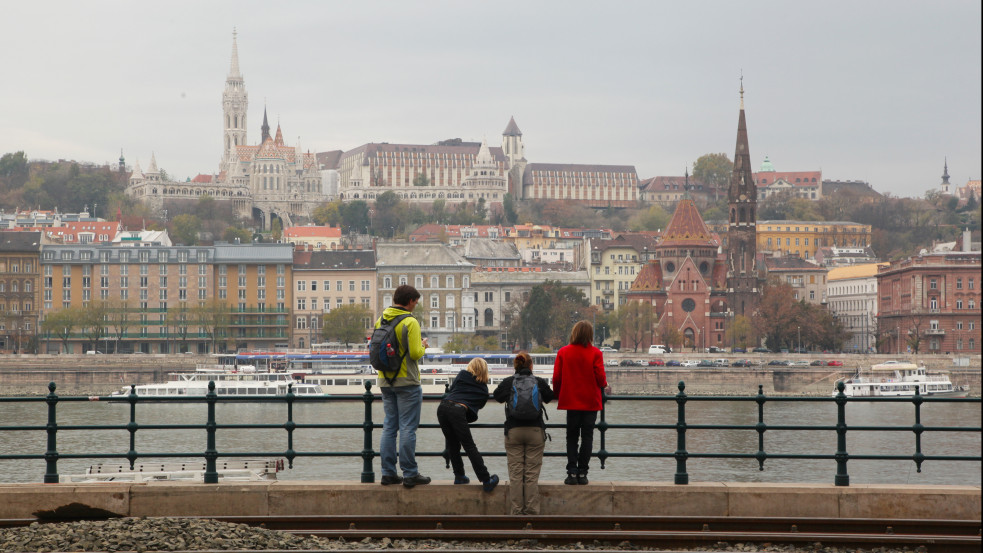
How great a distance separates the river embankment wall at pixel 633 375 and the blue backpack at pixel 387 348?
72926 mm

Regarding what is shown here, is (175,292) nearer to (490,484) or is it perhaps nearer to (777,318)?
(777,318)

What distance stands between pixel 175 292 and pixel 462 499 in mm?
96274

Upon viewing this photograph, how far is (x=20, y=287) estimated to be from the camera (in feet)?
335

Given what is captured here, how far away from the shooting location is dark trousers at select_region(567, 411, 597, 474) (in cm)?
1143

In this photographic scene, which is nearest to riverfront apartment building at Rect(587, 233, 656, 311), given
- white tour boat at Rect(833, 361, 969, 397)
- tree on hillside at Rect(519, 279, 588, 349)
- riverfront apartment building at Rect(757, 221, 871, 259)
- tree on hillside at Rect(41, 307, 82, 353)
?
tree on hillside at Rect(519, 279, 588, 349)

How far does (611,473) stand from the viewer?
104 feet

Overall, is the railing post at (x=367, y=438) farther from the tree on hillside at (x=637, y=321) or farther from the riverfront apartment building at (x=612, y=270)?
the riverfront apartment building at (x=612, y=270)

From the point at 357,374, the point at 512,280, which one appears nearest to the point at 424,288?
the point at 512,280

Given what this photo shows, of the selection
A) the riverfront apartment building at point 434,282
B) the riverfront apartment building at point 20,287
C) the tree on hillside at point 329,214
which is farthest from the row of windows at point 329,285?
the tree on hillside at point 329,214

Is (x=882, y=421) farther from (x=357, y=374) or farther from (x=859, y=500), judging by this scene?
(x=859, y=500)

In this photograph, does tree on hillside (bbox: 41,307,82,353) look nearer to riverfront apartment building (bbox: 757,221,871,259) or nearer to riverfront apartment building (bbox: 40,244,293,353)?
riverfront apartment building (bbox: 40,244,293,353)

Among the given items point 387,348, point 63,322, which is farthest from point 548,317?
point 387,348

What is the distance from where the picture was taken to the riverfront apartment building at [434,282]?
106938mm

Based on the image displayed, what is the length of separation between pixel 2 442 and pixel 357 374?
134ft
